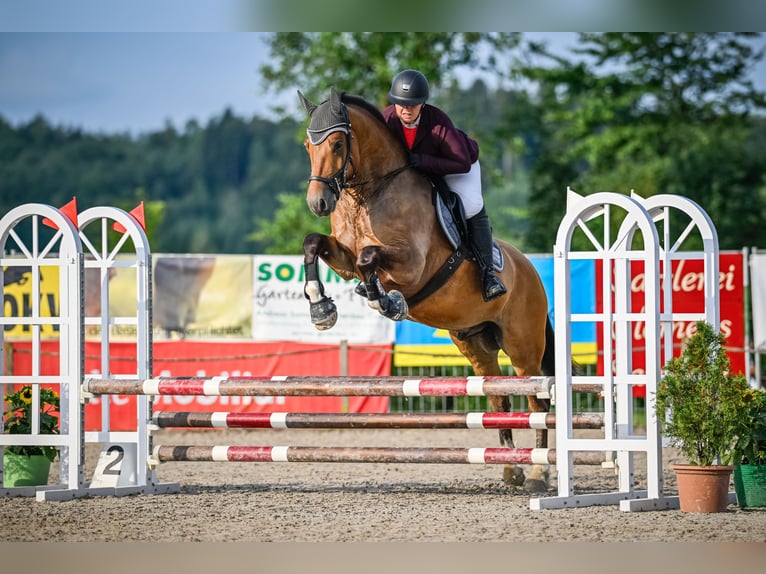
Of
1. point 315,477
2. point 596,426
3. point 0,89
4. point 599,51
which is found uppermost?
point 0,89

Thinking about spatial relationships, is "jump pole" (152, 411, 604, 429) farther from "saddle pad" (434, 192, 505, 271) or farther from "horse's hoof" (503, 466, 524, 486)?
"saddle pad" (434, 192, 505, 271)

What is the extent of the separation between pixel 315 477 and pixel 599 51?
55.9ft

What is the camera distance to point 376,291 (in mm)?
5363

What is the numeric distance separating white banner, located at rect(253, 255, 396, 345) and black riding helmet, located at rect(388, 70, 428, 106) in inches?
212

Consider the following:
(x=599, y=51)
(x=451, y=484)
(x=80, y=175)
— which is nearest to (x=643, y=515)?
(x=451, y=484)

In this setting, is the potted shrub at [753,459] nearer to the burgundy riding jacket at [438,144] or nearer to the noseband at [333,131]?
the burgundy riding jacket at [438,144]

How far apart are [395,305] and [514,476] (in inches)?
68.5

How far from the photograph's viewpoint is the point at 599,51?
2242cm

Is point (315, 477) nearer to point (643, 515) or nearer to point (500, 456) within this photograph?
point (500, 456)

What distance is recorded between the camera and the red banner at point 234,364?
35.6ft

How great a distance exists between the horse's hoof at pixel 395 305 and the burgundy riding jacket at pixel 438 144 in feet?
2.64

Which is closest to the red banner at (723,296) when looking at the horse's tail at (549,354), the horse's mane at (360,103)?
the horse's tail at (549,354)

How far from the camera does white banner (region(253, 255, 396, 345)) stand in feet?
36.0

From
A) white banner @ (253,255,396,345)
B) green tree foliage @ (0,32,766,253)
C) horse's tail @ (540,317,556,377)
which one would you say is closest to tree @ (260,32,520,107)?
green tree foliage @ (0,32,766,253)
